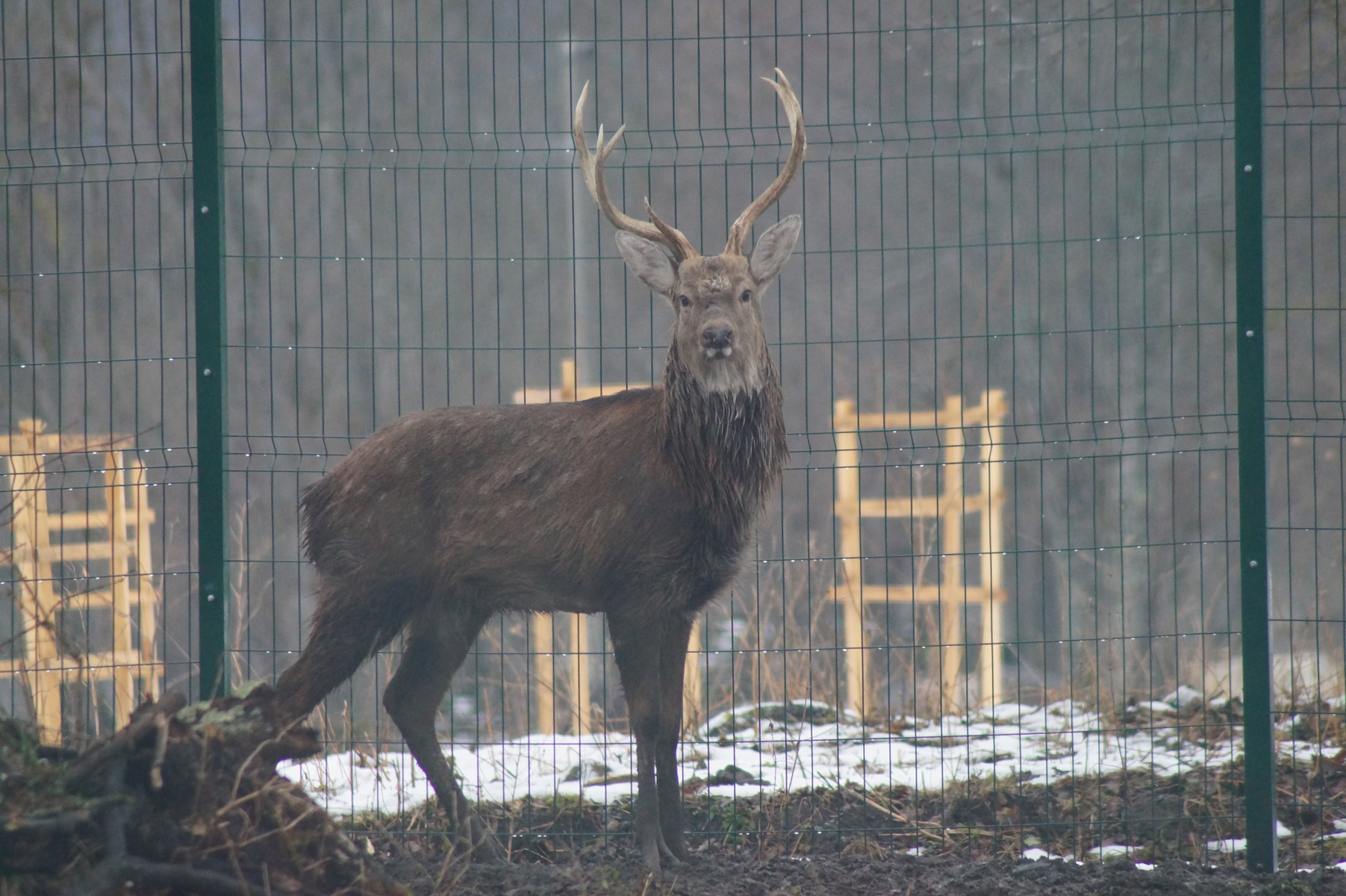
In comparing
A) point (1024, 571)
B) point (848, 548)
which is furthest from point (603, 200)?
point (1024, 571)

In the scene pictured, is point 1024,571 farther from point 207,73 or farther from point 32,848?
point 32,848

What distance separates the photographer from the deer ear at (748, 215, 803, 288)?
505cm

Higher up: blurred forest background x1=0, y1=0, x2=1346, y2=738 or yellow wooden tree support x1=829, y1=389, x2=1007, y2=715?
blurred forest background x1=0, y1=0, x2=1346, y2=738

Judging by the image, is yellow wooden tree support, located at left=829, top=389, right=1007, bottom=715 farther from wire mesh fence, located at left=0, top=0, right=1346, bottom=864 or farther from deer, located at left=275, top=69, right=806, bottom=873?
deer, located at left=275, top=69, right=806, bottom=873

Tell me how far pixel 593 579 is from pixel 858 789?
1.79m

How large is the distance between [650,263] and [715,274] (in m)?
0.34

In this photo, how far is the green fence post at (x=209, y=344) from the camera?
4.92m

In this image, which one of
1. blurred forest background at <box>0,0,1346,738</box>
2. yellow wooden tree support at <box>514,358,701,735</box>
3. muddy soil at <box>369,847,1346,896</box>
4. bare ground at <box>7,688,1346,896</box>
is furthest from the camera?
blurred forest background at <box>0,0,1346,738</box>

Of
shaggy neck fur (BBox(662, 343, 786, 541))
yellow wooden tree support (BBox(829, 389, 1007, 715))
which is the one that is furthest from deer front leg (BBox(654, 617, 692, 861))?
yellow wooden tree support (BBox(829, 389, 1007, 715))

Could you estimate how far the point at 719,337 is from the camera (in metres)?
4.53

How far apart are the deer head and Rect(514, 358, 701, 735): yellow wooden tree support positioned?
76 centimetres

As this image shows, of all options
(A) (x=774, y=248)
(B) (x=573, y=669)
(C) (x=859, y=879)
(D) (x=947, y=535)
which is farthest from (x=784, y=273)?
(C) (x=859, y=879)

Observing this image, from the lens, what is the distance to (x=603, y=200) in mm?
4949

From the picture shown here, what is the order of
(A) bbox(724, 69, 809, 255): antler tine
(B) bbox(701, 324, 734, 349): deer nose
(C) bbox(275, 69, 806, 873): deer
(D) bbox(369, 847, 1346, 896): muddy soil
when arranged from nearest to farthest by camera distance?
(D) bbox(369, 847, 1346, 896): muddy soil
(B) bbox(701, 324, 734, 349): deer nose
(C) bbox(275, 69, 806, 873): deer
(A) bbox(724, 69, 809, 255): antler tine
